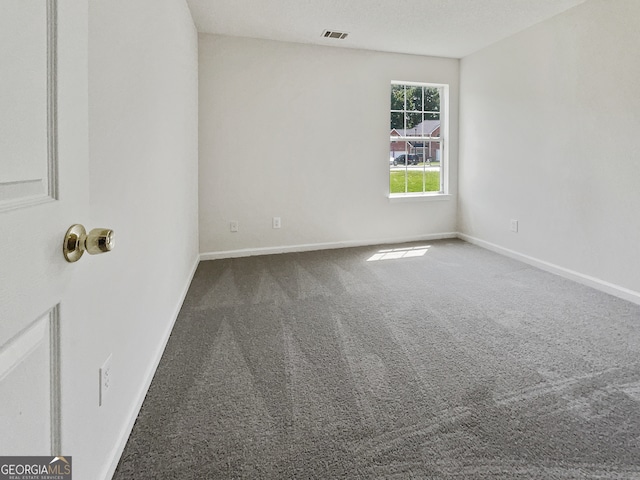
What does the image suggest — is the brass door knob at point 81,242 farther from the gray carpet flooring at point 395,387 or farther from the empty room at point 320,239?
the gray carpet flooring at point 395,387

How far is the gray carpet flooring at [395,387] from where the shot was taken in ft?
4.25

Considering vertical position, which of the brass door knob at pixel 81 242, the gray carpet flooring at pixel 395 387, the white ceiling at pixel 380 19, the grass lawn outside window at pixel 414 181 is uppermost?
the white ceiling at pixel 380 19

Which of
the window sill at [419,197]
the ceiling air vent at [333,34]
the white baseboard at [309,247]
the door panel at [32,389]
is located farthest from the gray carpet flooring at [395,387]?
the ceiling air vent at [333,34]

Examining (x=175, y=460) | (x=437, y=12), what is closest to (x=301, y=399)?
(x=175, y=460)

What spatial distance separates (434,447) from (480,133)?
→ 4105mm

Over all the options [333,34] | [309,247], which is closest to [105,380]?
[309,247]

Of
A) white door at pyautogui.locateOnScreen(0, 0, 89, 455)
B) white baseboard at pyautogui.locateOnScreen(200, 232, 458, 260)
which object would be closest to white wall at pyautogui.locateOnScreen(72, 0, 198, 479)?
white door at pyautogui.locateOnScreen(0, 0, 89, 455)

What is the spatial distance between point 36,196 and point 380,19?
12.3 feet

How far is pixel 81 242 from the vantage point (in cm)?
63

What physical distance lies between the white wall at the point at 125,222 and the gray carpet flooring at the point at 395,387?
20 cm

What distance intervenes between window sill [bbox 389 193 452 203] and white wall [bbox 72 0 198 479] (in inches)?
119

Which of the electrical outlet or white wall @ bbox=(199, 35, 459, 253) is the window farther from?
the electrical outlet

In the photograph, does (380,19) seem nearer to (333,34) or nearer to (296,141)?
(333,34)

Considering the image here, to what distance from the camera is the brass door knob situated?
1.98 ft
